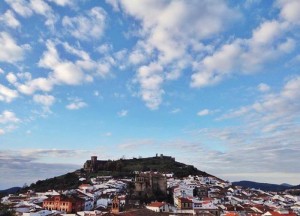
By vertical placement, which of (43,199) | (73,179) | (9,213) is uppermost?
(73,179)

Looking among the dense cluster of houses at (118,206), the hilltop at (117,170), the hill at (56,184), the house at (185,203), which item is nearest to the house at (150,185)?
the dense cluster of houses at (118,206)

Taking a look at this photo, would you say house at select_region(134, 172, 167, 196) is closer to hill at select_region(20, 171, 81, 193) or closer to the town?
the town

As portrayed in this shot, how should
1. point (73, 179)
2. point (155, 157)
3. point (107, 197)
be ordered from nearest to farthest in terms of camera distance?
point (107, 197) → point (73, 179) → point (155, 157)

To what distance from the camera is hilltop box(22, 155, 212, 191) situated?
3869 inches

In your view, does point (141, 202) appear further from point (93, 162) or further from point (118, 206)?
point (93, 162)

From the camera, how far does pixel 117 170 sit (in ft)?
393

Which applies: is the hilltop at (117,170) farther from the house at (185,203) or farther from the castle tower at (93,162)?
the house at (185,203)

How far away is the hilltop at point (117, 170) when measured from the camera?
98275mm

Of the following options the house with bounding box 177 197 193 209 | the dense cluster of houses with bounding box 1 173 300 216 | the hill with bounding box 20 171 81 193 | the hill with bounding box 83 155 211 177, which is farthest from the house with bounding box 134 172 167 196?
the hill with bounding box 83 155 211 177

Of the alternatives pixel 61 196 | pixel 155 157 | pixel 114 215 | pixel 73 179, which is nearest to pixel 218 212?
pixel 114 215

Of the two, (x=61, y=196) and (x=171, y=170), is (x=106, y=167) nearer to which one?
(x=171, y=170)

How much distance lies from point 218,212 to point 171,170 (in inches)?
2426

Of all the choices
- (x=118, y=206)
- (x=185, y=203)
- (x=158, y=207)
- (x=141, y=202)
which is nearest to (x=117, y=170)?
(x=141, y=202)

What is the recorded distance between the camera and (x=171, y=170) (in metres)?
124
